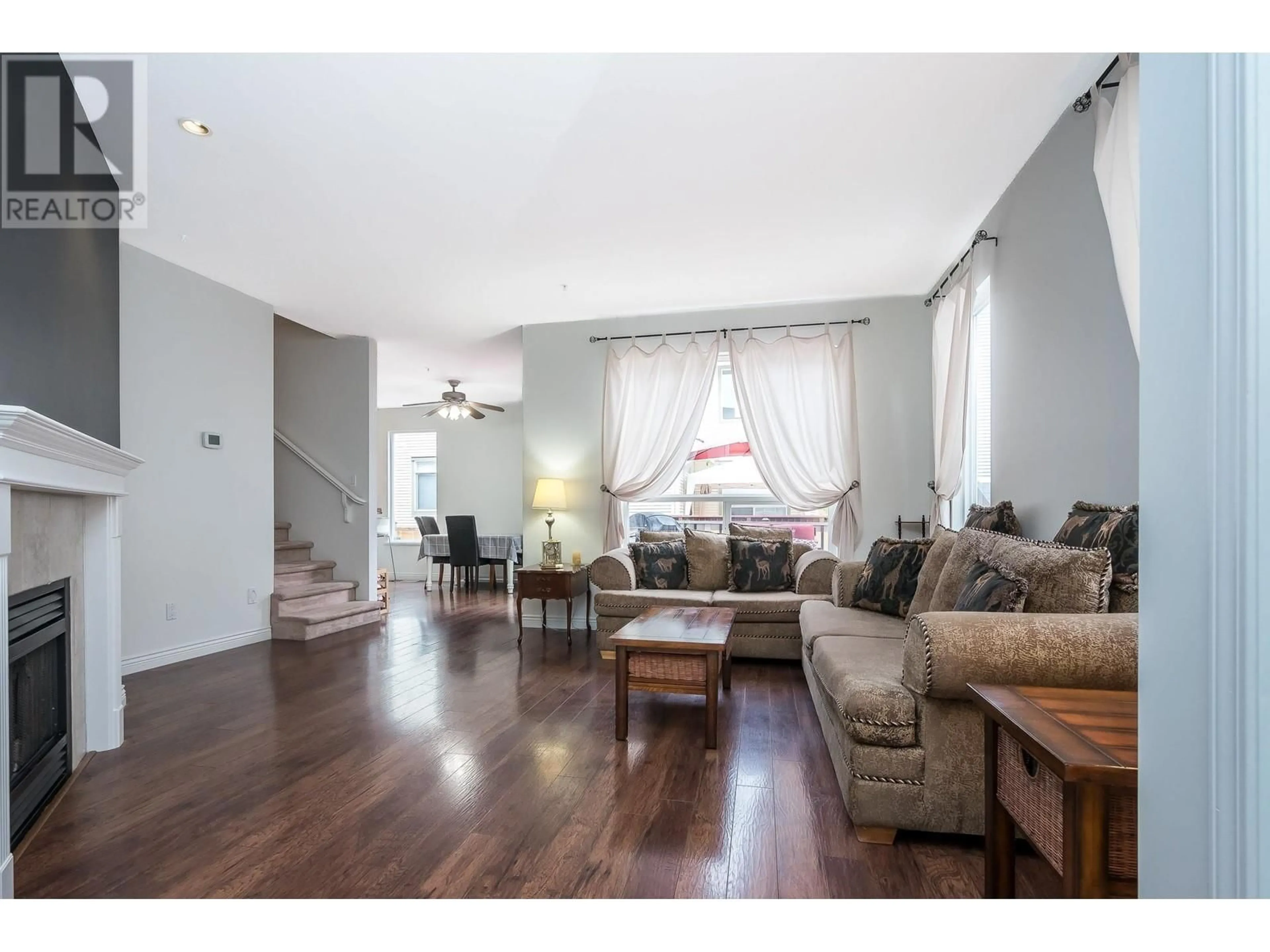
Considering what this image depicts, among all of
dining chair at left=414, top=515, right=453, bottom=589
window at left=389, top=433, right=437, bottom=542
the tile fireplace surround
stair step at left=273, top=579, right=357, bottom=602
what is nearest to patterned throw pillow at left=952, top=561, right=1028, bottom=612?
the tile fireplace surround

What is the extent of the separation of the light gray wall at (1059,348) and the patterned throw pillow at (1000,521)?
5cm

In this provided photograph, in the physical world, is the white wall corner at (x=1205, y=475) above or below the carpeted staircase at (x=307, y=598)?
above

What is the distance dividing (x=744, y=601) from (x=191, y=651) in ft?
12.4

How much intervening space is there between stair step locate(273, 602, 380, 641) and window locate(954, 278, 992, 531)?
4821mm

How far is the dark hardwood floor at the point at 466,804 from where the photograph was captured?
1725 millimetres

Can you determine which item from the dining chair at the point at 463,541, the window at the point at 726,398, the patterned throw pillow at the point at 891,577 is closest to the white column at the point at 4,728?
the patterned throw pillow at the point at 891,577

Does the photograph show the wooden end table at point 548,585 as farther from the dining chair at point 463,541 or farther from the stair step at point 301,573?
the dining chair at point 463,541

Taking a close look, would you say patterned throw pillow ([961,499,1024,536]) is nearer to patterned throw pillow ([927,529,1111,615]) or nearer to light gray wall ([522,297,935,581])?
patterned throw pillow ([927,529,1111,615])

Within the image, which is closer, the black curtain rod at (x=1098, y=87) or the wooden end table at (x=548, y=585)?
the black curtain rod at (x=1098, y=87)

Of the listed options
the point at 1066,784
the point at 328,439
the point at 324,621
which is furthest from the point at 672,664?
the point at 328,439

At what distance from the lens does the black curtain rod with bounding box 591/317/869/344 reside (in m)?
5.00
